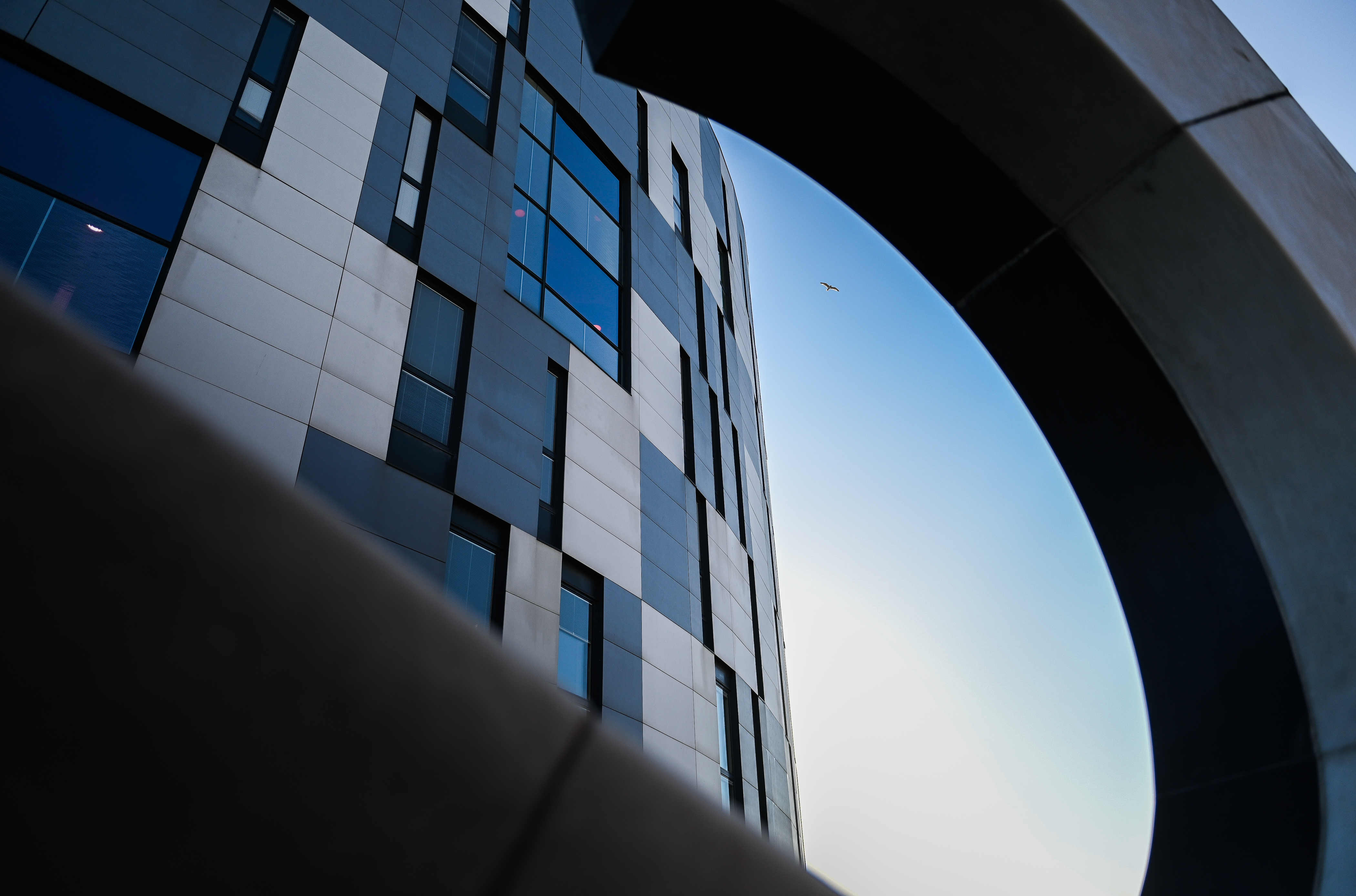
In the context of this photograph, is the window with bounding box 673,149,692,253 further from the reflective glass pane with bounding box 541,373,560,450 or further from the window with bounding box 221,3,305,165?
the window with bounding box 221,3,305,165

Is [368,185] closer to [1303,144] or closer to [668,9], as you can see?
[668,9]

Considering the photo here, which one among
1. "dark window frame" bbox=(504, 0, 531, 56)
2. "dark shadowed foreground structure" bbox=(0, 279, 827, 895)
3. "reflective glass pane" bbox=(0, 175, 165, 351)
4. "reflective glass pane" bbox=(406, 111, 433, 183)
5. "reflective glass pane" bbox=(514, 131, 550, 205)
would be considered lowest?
"dark shadowed foreground structure" bbox=(0, 279, 827, 895)

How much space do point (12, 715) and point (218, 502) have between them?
1.15 feet

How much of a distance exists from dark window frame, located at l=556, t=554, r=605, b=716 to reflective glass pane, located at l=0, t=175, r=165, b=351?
803 centimetres

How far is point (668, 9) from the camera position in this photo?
12.4 ft

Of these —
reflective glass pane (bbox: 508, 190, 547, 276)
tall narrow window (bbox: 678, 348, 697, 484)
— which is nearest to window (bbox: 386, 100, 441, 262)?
reflective glass pane (bbox: 508, 190, 547, 276)

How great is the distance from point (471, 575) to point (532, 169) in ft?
33.3

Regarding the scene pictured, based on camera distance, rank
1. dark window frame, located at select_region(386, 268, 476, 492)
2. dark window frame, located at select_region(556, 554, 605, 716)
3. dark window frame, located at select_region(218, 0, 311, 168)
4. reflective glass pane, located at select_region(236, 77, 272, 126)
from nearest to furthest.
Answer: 1. dark window frame, located at select_region(218, 0, 311, 168)
2. reflective glass pane, located at select_region(236, 77, 272, 126)
3. dark window frame, located at select_region(386, 268, 476, 492)
4. dark window frame, located at select_region(556, 554, 605, 716)

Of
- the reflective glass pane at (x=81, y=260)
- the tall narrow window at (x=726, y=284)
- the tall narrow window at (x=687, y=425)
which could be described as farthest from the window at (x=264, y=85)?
the tall narrow window at (x=726, y=284)

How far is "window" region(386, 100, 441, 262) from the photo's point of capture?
14.7 m

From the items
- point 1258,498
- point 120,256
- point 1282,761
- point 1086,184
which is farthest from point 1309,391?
point 120,256

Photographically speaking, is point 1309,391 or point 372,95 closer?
point 1309,391

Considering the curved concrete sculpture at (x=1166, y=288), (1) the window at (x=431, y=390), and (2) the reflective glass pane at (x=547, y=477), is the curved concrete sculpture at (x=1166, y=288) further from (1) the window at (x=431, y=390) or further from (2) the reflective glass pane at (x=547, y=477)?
(2) the reflective glass pane at (x=547, y=477)

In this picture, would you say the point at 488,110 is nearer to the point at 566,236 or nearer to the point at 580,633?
the point at 566,236
